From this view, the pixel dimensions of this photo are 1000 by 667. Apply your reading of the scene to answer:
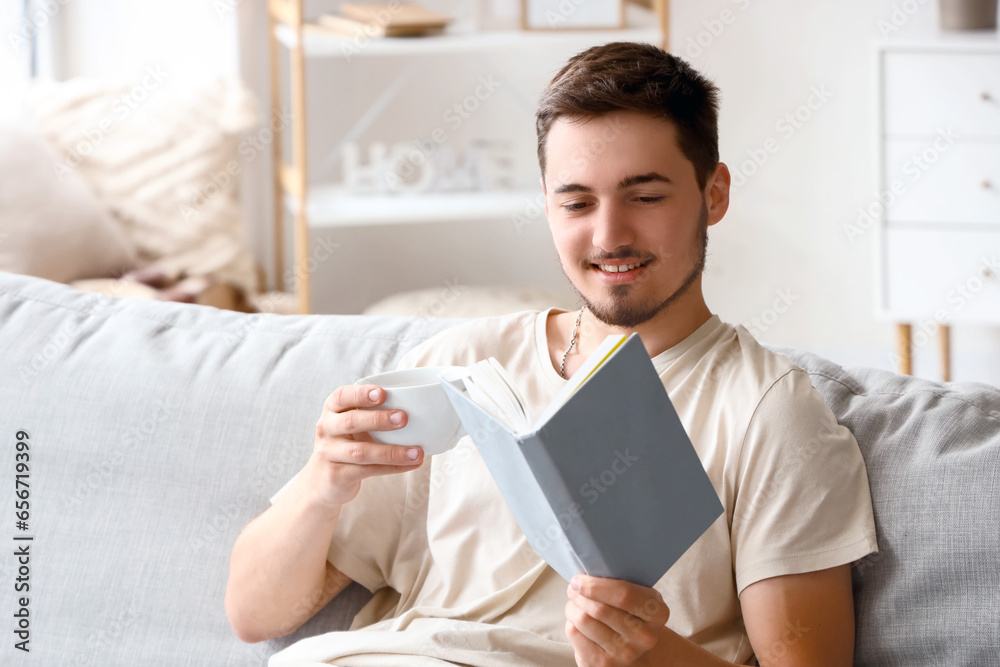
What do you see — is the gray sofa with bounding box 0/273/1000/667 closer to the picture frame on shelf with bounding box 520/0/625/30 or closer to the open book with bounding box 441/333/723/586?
the open book with bounding box 441/333/723/586

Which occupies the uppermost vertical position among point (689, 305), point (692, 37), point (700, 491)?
point (692, 37)

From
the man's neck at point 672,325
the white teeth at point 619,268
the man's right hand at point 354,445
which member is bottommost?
the man's right hand at point 354,445

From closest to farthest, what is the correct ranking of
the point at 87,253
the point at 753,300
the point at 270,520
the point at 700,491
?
the point at 700,491
the point at 270,520
the point at 87,253
the point at 753,300

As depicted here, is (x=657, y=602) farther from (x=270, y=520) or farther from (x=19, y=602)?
(x=19, y=602)

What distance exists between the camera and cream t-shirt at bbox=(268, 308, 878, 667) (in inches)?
35.2

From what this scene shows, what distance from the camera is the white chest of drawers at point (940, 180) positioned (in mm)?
2324

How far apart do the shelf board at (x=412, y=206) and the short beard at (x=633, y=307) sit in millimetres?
1655

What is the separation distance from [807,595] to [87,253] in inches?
77.4

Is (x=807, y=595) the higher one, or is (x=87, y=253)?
(x=87, y=253)

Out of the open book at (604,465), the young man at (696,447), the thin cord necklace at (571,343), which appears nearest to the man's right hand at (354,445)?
the young man at (696,447)

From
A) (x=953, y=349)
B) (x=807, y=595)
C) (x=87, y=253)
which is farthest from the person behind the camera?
(x=953, y=349)

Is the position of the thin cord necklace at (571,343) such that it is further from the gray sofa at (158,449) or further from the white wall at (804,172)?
the white wall at (804,172)

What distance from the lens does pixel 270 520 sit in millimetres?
1021

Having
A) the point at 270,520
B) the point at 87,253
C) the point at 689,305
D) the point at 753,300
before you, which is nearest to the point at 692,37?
the point at 753,300
